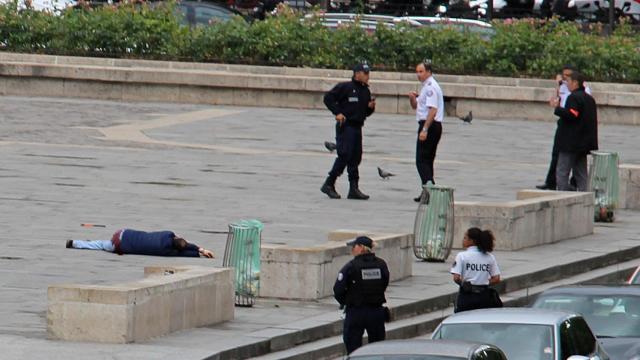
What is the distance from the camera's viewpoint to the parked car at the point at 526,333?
12.4m

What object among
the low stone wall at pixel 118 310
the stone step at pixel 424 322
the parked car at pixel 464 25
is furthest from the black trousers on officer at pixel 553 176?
the parked car at pixel 464 25

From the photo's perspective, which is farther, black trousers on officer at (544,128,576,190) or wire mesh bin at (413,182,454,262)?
black trousers on officer at (544,128,576,190)

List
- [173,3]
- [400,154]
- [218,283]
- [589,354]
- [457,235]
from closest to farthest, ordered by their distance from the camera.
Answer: [589,354], [218,283], [457,235], [400,154], [173,3]

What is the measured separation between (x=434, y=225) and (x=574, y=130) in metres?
4.61

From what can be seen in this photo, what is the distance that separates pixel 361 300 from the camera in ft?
44.5

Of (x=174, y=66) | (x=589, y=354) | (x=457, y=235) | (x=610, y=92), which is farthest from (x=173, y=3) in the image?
(x=589, y=354)

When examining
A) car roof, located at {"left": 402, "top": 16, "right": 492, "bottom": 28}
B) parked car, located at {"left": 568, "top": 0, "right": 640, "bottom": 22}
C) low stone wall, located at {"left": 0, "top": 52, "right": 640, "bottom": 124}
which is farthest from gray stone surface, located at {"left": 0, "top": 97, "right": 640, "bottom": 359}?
parked car, located at {"left": 568, "top": 0, "right": 640, "bottom": 22}

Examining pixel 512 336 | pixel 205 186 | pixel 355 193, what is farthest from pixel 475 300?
pixel 205 186

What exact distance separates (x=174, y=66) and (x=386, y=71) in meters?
4.63

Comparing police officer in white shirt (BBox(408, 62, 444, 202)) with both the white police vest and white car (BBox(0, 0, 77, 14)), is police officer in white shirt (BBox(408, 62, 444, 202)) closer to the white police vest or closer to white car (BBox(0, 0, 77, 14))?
the white police vest

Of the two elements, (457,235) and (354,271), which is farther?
(457,235)

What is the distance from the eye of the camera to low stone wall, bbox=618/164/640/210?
81.4ft

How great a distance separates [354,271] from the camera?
538 inches

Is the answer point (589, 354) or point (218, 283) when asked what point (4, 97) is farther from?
point (589, 354)
